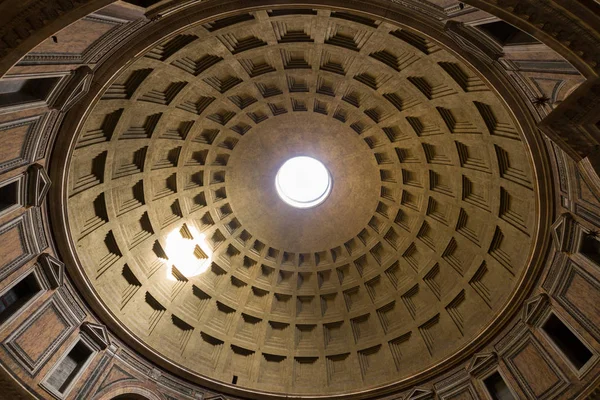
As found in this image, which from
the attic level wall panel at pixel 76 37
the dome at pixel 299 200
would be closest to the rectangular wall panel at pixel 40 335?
the dome at pixel 299 200

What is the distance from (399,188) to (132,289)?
16601 millimetres

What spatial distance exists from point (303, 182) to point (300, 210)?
2825mm

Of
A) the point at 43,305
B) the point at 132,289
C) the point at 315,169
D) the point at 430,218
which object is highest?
the point at 315,169

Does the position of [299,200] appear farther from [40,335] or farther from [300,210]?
[40,335]

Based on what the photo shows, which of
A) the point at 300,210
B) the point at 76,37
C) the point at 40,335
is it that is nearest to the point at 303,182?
the point at 300,210

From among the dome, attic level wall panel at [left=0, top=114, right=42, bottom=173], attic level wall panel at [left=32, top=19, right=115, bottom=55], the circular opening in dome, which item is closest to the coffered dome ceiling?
the dome

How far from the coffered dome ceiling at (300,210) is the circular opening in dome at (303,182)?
2.56 feet

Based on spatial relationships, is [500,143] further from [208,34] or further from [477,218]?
[208,34]

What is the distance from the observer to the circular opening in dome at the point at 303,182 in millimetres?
31533

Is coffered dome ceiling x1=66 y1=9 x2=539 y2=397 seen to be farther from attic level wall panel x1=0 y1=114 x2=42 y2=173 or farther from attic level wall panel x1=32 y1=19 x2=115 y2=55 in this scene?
attic level wall panel x1=32 y1=19 x2=115 y2=55

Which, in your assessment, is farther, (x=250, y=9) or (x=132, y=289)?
(x=132, y=289)

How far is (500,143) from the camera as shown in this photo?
21172 mm

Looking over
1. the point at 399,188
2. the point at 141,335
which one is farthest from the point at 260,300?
the point at 399,188

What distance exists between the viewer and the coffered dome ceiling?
69.5ft
